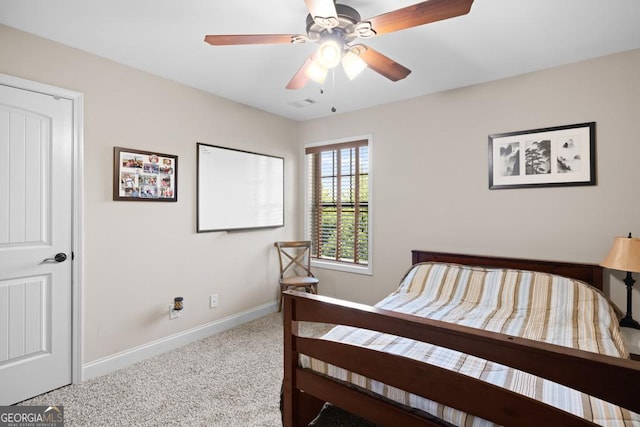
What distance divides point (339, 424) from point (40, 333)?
84.6 inches

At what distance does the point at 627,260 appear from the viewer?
2.05m

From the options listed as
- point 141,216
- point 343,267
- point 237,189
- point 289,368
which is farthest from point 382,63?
point 343,267

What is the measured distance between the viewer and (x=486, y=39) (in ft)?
7.10

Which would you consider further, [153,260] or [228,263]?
[228,263]

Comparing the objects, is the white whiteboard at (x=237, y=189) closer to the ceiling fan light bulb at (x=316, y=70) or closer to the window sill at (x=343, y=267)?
the window sill at (x=343, y=267)

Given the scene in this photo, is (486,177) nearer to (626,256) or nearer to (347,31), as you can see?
(626,256)

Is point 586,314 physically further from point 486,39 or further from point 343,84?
point 343,84

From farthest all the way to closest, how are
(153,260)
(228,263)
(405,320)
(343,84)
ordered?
(228,263)
(343,84)
(153,260)
(405,320)

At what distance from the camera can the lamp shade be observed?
203 cm

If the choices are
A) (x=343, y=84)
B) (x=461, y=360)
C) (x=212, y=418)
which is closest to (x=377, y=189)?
(x=343, y=84)

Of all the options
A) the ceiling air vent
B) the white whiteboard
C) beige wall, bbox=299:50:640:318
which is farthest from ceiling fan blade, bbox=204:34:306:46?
beige wall, bbox=299:50:640:318

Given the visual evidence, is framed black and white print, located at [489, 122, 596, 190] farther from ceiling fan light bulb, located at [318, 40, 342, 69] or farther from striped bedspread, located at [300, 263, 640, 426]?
ceiling fan light bulb, located at [318, 40, 342, 69]

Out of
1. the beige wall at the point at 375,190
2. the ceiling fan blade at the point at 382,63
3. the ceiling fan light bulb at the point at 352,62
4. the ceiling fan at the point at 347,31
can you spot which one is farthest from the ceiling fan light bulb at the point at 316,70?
the beige wall at the point at 375,190

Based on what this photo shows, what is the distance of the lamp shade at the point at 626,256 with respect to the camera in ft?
6.66
